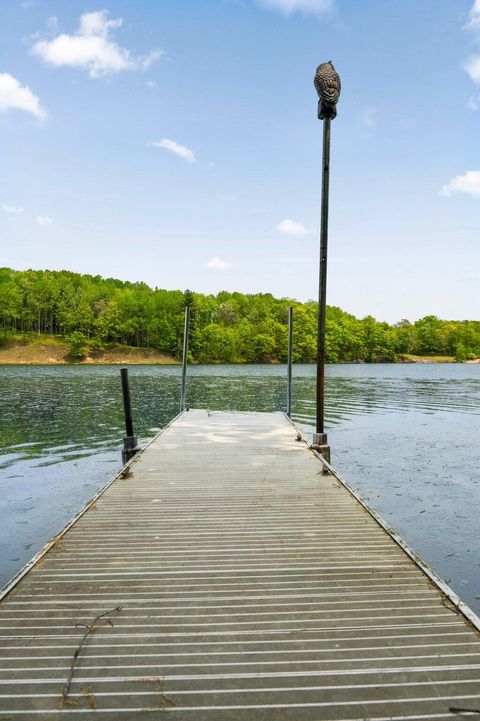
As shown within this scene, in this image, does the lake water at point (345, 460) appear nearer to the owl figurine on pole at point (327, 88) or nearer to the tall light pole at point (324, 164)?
the tall light pole at point (324, 164)

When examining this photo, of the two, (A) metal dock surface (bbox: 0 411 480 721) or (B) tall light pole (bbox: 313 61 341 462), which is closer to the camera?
(A) metal dock surface (bbox: 0 411 480 721)

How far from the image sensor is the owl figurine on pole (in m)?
9.84

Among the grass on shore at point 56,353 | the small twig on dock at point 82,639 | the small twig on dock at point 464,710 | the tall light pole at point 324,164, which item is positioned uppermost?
the tall light pole at point 324,164

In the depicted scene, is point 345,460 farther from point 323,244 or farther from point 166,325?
point 166,325

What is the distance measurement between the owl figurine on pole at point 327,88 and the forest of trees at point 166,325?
85.4m

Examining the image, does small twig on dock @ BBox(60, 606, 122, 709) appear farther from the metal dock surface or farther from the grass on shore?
the grass on shore

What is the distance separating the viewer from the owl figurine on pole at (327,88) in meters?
9.84

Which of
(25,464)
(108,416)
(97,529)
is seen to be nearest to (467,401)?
(108,416)

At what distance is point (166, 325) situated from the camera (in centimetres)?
10319

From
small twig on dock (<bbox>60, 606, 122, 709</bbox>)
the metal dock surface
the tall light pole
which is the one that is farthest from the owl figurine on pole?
small twig on dock (<bbox>60, 606, 122, 709</bbox>)

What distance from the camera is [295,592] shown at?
13.0 feet

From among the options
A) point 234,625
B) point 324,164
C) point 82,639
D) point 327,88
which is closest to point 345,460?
point 324,164

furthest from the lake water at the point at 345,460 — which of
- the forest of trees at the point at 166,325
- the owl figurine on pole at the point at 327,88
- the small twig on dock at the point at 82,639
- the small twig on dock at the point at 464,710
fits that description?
the forest of trees at the point at 166,325

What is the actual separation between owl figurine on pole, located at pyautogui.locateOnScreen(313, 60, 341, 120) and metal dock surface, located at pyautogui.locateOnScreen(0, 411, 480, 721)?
796 centimetres
